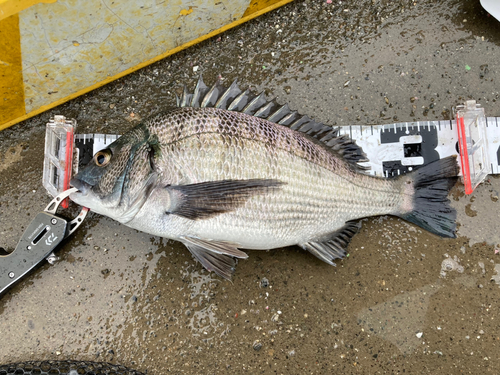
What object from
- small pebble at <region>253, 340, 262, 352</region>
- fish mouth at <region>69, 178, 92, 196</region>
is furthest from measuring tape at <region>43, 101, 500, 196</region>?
small pebble at <region>253, 340, 262, 352</region>

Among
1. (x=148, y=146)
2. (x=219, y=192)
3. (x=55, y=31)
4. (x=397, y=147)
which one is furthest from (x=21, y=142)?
(x=397, y=147)

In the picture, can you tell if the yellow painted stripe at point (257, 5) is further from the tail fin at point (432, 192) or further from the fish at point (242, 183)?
the tail fin at point (432, 192)

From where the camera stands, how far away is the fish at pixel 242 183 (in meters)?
1.86

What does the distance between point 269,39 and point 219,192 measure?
4.15 feet

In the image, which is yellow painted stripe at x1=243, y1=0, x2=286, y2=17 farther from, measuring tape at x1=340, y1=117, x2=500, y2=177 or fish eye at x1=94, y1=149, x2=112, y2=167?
fish eye at x1=94, y1=149, x2=112, y2=167

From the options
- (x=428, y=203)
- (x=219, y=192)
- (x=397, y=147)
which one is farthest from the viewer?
(x=397, y=147)

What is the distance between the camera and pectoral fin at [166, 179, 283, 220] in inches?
72.1

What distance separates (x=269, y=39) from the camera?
2439 mm

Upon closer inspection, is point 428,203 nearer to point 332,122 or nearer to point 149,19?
point 332,122

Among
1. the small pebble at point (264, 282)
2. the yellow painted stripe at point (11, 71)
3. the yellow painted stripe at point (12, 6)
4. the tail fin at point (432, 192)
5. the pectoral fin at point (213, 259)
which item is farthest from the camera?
the small pebble at point (264, 282)

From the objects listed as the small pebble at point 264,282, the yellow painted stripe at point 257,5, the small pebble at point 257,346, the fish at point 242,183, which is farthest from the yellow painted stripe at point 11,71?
the small pebble at point 257,346

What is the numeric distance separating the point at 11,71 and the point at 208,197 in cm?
140

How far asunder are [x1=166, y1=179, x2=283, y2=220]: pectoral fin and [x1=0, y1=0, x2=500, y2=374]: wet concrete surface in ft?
1.80

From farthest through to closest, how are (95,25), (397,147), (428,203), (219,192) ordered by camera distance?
1. (397,147)
2. (428,203)
3. (95,25)
4. (219,192)
